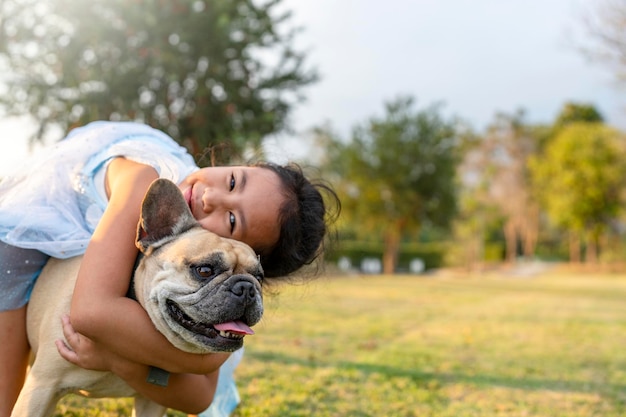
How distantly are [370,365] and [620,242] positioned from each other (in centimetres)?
4109

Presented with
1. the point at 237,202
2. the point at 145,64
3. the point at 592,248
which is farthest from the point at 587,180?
the point at 237,202

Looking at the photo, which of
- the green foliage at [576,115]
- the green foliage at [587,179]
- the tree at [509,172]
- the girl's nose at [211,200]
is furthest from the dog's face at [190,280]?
the green foliage at [576,115]

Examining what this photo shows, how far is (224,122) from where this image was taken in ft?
43.9

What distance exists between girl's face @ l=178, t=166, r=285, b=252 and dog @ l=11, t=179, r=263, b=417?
0.14 m

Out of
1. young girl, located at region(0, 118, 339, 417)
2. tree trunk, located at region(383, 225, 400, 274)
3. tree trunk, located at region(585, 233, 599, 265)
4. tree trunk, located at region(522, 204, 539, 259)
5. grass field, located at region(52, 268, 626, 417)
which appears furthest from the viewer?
tree trunk, located at region(522, 204, 539, 259)

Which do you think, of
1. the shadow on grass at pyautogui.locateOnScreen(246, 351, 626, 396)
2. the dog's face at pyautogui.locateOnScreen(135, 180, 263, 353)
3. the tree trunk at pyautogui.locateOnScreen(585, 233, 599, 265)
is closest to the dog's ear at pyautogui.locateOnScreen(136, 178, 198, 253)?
the dog's face at pyautogui.locateOnScreen(135, 180, 263, 353)

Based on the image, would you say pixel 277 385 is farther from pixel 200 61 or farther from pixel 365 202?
pixel 365 202

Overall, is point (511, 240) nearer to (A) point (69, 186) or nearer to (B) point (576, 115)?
(B) point (576, 115)

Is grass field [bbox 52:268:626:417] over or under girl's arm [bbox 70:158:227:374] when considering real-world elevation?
under

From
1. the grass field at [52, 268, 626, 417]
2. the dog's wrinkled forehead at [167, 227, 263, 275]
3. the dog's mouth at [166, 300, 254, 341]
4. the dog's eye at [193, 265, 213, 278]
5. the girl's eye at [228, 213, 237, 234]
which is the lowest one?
the grass field at [52, 268, 626, 417]

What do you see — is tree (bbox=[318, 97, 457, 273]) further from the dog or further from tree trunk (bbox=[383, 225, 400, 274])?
the dog

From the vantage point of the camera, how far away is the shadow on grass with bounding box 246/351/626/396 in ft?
16.7

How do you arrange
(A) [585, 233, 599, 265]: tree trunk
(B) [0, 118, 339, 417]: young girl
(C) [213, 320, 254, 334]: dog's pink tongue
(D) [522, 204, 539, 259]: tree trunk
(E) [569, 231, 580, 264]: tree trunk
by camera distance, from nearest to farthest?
(C) [213, 320, 254, 334]: dog's pink tongue < (B) [0, 118, 339, 417]: young girl < (A) [585, 233, 599, 265]: tree trunk < (E) [569, 231, 580, 264]: tree trunk < (D) [522, 204, 539, 259]: tree trunk

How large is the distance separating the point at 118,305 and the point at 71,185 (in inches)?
38.0
